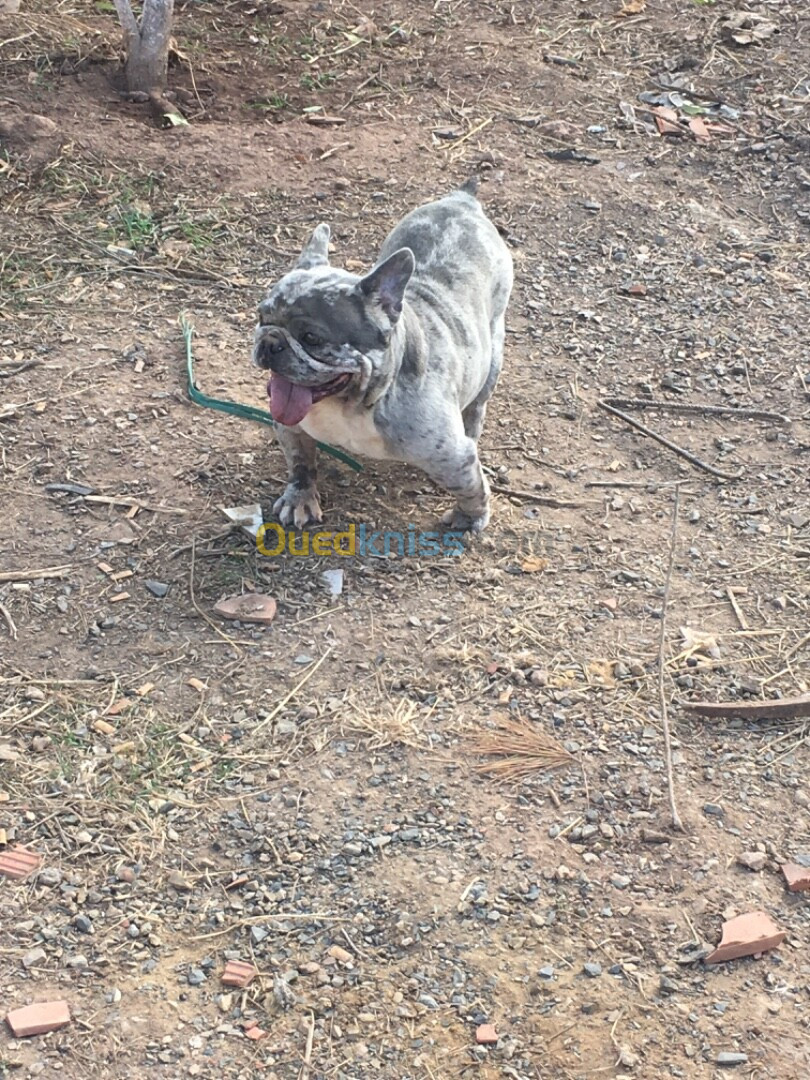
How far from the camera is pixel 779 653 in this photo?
18.4ft

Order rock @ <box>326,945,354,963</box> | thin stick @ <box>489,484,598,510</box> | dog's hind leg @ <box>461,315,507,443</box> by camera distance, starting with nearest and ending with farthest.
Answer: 1. rock @ <box>326,945,354,963</box>
2. thin stick @ <box>489,484,598,510</box>
3. dog's hind leg @ <box>461,315,507,443</box>

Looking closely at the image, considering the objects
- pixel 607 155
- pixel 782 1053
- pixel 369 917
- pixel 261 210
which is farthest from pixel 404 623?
pixel 607 155

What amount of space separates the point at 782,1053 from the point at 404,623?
2363mm

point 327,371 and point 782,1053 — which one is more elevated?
point 327,371

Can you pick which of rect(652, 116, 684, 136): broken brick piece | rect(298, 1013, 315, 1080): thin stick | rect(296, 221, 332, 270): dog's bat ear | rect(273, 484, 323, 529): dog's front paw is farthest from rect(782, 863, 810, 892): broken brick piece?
rect(652, 116, 684, 136): broken brick piece

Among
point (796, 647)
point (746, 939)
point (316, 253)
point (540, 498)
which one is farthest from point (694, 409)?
point (746, 939)

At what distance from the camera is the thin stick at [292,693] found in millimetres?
5152

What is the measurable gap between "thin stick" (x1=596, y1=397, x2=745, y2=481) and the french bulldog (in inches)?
31.1

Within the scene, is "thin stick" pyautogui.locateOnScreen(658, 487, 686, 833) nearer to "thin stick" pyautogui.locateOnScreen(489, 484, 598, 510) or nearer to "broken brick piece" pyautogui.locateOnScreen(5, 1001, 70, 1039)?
"thin stick" pyautogui.locateOnScreen(489, 484, 598, 510)

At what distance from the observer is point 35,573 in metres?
5.78

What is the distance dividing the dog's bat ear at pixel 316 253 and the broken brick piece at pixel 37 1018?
3138 millimetres

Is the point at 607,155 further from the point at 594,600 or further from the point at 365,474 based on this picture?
the point at 594,600

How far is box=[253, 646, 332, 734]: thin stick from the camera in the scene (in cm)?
515

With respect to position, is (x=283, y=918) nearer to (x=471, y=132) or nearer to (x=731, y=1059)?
(x=731, y=1059)
